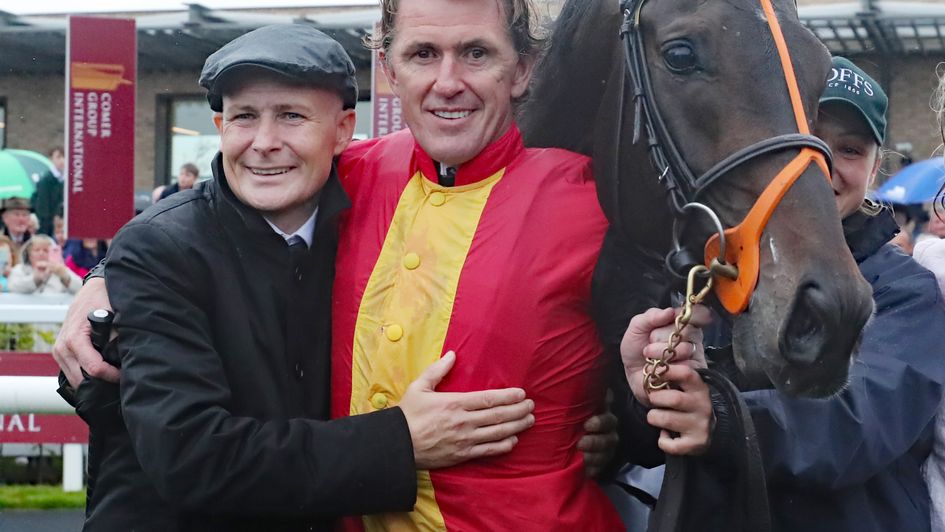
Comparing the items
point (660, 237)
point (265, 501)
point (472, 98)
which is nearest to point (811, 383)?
point (660, 237)

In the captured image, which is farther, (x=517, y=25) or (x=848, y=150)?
(x=848, y=150)

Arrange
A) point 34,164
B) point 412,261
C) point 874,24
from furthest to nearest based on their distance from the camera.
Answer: point 34,164 < point 874,24 < point 412,261

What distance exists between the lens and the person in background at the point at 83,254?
8703 millimetres

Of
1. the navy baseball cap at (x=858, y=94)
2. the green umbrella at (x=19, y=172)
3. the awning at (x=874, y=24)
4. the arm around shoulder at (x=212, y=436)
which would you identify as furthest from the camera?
the green umbrella at (x=19, y=172)

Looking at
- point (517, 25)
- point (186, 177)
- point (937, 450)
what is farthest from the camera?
point (186, 177)

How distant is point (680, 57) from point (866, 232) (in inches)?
27.6

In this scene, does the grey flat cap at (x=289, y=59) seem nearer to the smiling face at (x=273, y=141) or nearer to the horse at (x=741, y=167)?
the smiling face at (x=273, y=141)

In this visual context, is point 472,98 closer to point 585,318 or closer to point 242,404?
point 585,318

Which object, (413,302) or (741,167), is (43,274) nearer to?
(413,302)

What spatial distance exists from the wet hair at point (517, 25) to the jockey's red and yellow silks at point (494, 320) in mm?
188

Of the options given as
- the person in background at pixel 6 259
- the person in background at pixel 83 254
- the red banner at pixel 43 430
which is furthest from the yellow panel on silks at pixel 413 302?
the person in background at pixel 83 254

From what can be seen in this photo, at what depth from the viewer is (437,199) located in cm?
208

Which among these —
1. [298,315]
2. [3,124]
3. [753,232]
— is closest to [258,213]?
[298,315]

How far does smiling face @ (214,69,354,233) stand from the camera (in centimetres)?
212
